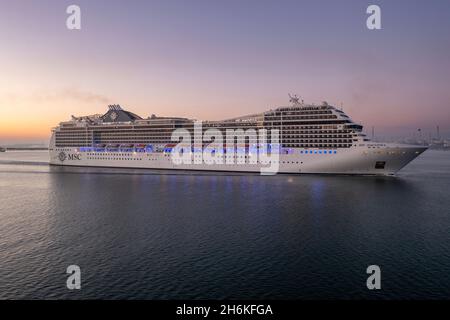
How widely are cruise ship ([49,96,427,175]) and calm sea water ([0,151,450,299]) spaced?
1682 centimetres

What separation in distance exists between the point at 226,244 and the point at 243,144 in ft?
187

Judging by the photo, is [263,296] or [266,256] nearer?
[263,296]

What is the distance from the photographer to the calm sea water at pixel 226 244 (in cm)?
2066

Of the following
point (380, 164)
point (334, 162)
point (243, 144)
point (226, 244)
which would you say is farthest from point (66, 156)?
point (226, 244)

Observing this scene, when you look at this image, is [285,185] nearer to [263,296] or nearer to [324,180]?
[324,180]

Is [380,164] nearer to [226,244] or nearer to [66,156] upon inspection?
[226,244]

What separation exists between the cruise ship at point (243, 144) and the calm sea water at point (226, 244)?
16.8 meters

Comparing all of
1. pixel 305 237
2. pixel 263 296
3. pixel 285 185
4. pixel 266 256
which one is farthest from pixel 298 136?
pixel 263 296

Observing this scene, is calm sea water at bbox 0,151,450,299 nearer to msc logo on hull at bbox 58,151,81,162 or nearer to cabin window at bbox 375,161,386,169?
cabin window at bbox 375,161,386,169

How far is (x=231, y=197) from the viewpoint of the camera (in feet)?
169

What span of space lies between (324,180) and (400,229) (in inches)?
1390

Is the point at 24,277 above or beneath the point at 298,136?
beneath

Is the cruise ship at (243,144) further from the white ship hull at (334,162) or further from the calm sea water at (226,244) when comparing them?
the calm sea water at (226,244)
